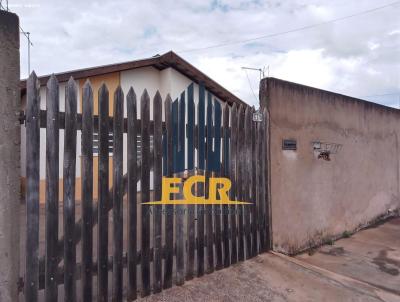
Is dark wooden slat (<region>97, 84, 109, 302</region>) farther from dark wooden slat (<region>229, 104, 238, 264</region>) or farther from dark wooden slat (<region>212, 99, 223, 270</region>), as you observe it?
dark wooden slat (<region>229, 104, 238, 264</region>)

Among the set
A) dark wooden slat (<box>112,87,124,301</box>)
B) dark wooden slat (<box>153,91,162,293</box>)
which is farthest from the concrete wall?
dark wooden slat (<box>112,87,124,301</box>)

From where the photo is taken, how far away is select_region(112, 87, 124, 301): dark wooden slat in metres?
2.78

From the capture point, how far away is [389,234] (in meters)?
6.22

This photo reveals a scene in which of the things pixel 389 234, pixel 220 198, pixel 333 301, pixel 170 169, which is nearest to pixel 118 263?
pixel 170 169

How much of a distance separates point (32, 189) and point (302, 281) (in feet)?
9.89

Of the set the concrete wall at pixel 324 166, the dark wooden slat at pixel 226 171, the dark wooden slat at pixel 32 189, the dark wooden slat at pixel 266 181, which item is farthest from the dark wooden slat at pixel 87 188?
the concrete wall at pixel 324 166

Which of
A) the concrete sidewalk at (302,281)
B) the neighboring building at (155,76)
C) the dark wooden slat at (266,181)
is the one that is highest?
the neighboring building at (155,76)

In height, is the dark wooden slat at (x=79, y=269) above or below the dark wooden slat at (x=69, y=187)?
below

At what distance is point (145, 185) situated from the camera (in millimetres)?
2996

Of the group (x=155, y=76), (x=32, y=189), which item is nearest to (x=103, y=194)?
(x=32, y=189)

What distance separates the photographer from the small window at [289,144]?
4.62 meters

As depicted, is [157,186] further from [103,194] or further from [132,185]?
[103,194]

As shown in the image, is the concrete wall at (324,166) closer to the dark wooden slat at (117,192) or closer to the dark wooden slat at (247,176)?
the dark wooden slat at (247,176)

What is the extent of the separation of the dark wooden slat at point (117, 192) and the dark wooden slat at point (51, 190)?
484mm
